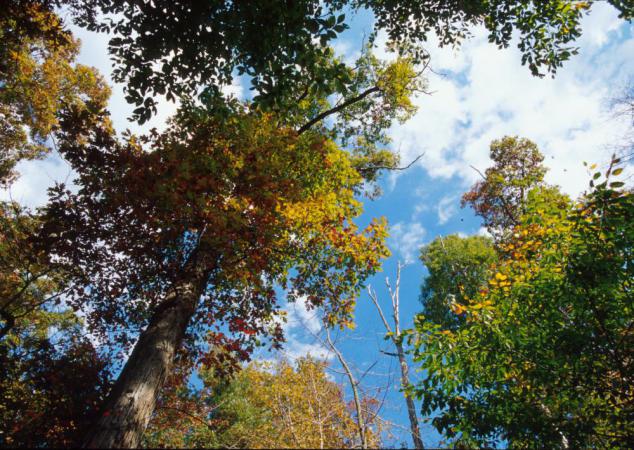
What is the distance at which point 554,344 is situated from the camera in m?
4.16

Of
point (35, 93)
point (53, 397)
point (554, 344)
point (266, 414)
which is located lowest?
point (53, 397)

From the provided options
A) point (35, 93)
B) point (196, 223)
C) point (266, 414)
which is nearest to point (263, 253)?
point (196, 223)

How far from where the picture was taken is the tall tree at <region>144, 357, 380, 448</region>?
694cm

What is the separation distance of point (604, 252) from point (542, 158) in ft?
44.1

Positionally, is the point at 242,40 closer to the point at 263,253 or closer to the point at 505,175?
the point at 263,253

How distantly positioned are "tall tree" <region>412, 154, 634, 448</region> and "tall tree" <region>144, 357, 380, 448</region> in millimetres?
2133

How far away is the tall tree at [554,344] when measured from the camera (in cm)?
379

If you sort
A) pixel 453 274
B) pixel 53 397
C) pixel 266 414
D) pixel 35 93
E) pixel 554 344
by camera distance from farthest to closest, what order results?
1. pixel 266 414
2. pixel 453 274
3. pixel 35 93
4. pixel 53 397
5. pixel 554 344

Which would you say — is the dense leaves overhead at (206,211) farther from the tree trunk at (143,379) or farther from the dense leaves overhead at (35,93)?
the dense leaves overhead at (35,93)

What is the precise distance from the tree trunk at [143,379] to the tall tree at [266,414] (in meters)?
0.86

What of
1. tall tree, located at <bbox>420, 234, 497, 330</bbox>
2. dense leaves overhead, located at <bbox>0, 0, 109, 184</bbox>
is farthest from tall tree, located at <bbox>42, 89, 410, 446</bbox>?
tall tree, located at <bbox>420, 234, 497, 330</bbox>

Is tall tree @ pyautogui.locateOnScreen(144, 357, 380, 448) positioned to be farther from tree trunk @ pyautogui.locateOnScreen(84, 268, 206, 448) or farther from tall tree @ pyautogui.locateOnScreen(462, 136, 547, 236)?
tall tree @ pyautogui.locateOnScreen(462, 136, 547, 236)

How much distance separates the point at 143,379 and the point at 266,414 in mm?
19094

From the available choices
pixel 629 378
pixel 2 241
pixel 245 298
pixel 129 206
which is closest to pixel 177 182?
pixel 129 206
